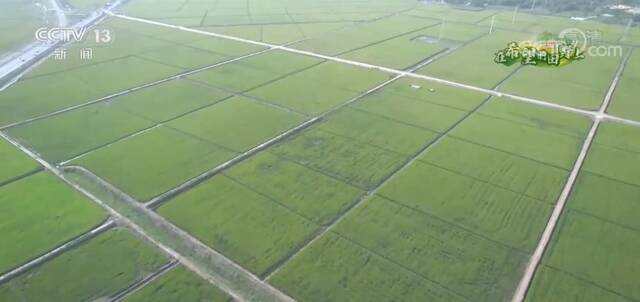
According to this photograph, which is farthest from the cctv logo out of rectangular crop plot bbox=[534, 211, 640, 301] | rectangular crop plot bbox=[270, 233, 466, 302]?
rectangular crop plot bbox=[534, 211, 640, 301]

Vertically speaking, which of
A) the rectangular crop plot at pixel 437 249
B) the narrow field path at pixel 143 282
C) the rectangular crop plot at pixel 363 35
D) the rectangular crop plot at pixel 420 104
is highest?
the rectangular crop plot at pixel 363 35

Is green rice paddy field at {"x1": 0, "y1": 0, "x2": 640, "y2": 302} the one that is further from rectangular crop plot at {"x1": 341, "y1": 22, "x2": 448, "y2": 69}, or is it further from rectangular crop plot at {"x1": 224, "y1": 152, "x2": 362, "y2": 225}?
rectangular crop plot at {"x1": 341, "y1": 22, "x2": 448, "y2": 69}

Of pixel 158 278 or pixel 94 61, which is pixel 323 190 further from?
pixel 94 61

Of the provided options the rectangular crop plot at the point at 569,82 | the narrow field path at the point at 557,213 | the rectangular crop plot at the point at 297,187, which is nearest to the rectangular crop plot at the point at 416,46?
the rectangular crop plot at the point at 569,82

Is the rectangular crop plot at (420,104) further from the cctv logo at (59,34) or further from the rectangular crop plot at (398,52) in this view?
the cctv logo at (59,34)

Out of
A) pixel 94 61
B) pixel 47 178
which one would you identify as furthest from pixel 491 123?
pixel 94 61

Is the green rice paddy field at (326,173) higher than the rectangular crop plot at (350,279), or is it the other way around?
the green rice paddy field at (326,173)
